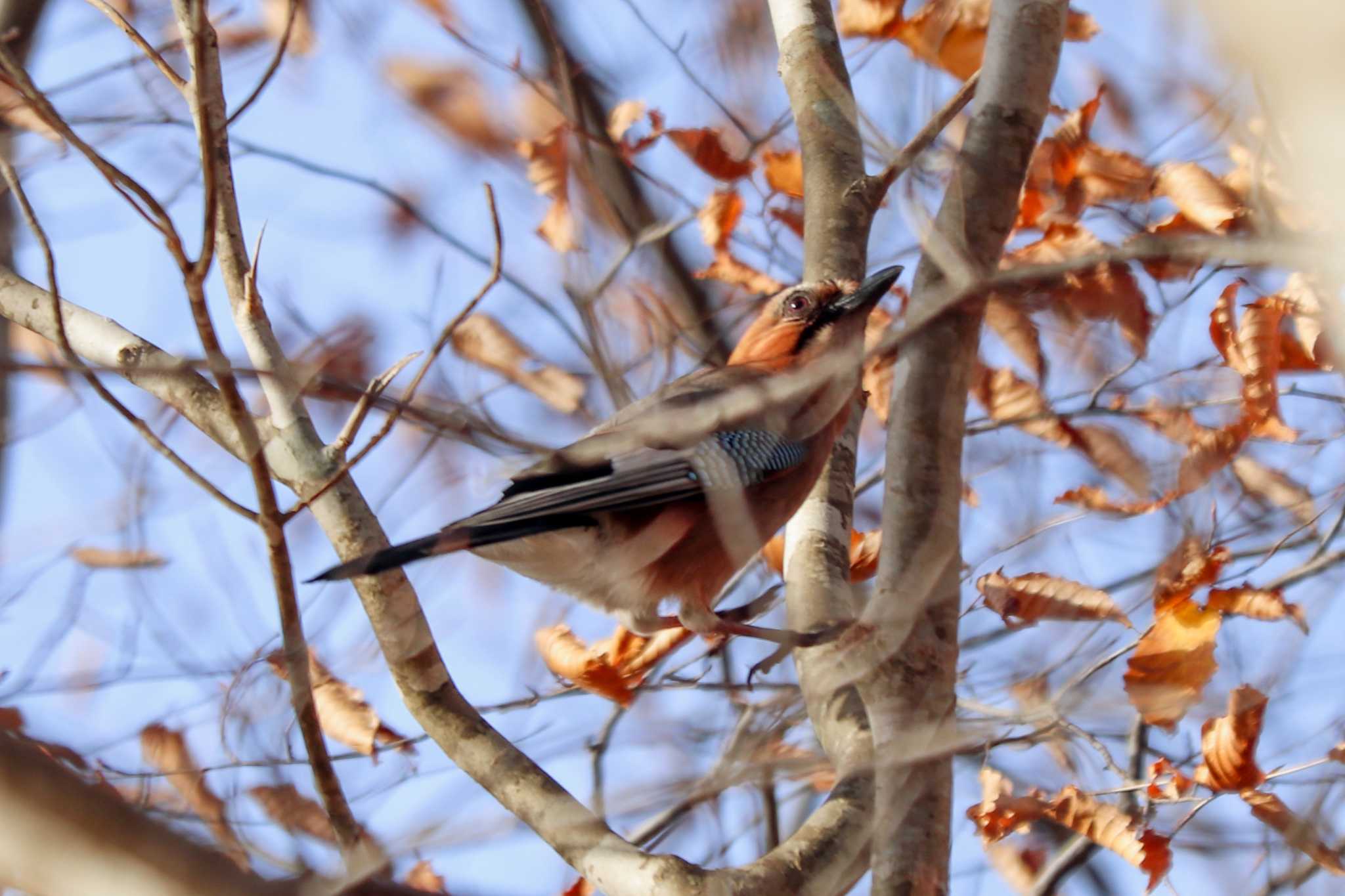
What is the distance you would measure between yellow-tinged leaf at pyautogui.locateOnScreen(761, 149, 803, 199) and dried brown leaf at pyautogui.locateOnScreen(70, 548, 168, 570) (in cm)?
324

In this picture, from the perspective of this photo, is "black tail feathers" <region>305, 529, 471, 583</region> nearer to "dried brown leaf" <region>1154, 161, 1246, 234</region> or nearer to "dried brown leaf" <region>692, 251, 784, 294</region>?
"dried brown leaf" <region>1154, 161, 1246, 234</region>

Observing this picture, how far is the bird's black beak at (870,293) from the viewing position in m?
4.73

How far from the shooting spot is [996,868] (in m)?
5.69

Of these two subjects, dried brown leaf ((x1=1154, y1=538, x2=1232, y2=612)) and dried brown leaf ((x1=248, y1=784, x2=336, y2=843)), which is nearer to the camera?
dried brown leaf ((x1=248, y1=784, x2=336, y2=843))

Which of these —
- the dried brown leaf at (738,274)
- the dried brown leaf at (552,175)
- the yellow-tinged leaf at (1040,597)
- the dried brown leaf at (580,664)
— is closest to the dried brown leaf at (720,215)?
the dried brown leaf at (738,274)

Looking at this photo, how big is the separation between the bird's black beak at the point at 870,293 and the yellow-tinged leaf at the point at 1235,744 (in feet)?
6.26

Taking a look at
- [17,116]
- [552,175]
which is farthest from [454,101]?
[17,116]

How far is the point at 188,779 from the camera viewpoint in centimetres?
298

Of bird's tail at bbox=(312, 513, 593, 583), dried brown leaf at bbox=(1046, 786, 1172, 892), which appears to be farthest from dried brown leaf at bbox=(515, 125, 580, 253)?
dried brown leaf at bbox=(1046, 786, 1172, 892)

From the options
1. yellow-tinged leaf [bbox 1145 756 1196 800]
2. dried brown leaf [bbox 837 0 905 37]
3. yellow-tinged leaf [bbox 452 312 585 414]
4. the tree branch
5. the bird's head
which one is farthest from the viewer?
yellow-tinged leaf [bbox 452 312 585 414]

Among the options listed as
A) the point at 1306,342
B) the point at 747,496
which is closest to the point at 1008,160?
the point at 747,496

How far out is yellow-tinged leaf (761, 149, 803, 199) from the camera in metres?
5.66

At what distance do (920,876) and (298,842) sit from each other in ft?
4.74

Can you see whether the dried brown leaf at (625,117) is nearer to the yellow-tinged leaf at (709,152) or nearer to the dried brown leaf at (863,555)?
the yellow-tinged leaf at (709,152)
